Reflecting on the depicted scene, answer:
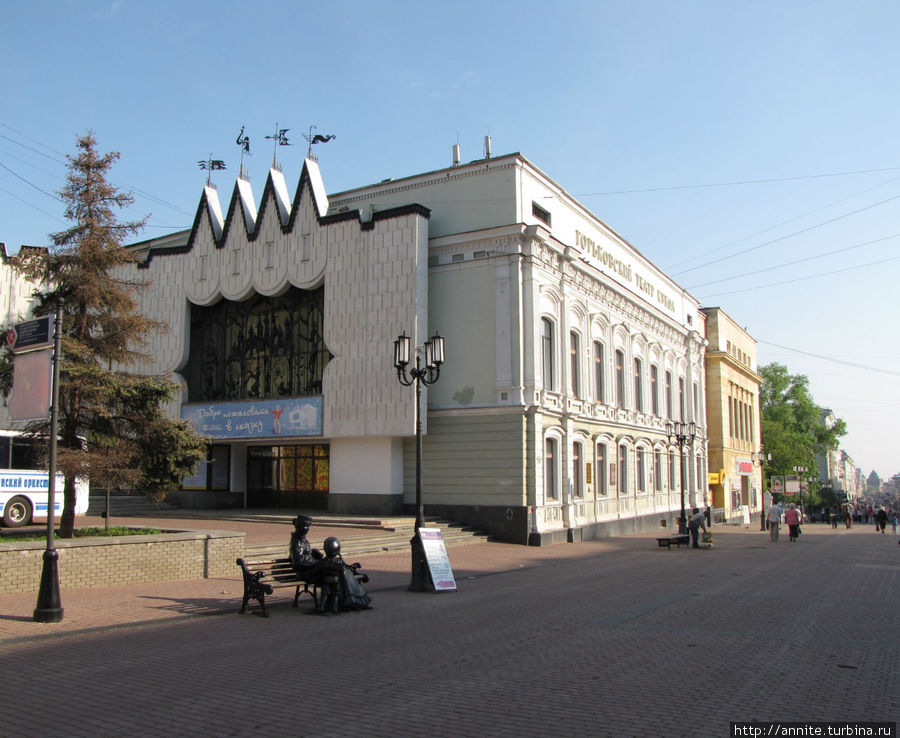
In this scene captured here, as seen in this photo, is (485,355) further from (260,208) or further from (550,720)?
(550,720)

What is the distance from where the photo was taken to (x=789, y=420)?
8188cm

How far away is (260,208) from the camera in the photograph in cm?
3184

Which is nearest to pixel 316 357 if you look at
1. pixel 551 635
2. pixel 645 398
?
pixel 645 398

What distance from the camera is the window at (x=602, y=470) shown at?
32719 mm

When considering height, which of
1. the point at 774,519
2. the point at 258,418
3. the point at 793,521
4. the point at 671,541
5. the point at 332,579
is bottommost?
the point at 671,541

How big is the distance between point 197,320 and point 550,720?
103 ft

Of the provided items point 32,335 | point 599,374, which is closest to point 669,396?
point 599,374

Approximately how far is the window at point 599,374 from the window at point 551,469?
20.0 ft

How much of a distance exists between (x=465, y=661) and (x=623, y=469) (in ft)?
92.9

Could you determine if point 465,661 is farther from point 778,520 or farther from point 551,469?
point 778,520

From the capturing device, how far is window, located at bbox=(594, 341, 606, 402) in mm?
33938

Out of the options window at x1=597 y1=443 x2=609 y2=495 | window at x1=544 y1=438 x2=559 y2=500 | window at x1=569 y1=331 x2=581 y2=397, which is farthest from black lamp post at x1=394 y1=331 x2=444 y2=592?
window at x1=597 y1=443 x2=609 y2=495

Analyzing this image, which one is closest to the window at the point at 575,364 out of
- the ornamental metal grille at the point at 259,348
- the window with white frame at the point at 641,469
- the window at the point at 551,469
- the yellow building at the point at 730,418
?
the window at the point at 551,469

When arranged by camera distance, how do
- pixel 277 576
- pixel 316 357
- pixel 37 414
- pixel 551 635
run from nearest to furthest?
1. pixel 551 635
2. pixel 37 414
3. pixel 277 576
4. pixel 316 357
